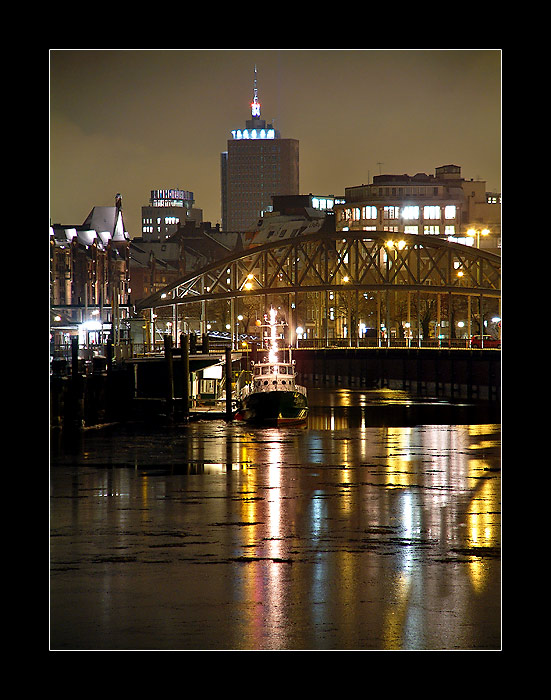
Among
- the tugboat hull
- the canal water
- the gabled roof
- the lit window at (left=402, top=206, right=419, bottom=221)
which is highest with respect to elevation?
the lit window at (left=402, top=206, right=419, bottom=221)

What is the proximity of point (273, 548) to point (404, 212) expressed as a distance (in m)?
152

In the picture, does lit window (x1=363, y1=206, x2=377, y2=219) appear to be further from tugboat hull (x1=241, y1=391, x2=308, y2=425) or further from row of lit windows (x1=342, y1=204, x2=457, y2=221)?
tugboat hull (x1=241, y1=391, x2=308, y2=425)

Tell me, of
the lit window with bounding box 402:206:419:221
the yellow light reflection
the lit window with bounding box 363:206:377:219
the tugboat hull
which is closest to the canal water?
the yellow light reflection

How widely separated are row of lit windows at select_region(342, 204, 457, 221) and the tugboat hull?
121 meters

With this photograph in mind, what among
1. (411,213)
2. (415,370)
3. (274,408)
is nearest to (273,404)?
(274,408)

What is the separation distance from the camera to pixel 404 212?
169 meters

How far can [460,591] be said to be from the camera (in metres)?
17.2

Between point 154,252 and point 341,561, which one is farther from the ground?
point 154,252

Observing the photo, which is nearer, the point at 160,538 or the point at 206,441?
the point at 160,538

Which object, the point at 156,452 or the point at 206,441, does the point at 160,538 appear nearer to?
the point at 156,452

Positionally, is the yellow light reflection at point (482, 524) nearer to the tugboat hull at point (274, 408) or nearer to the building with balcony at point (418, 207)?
the tugboat hull at point (274, 408)

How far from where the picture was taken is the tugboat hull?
49875mm
